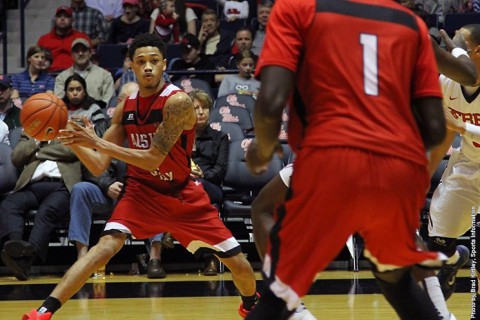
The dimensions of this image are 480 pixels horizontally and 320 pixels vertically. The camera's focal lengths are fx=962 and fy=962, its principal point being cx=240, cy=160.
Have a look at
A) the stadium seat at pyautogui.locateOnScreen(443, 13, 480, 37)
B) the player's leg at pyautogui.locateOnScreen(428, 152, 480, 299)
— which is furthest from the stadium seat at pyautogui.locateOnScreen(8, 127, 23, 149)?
the stadium seat at pyautogui.locateOnScreen(443, 13, 480, 37)

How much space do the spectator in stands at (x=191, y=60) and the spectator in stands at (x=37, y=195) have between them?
287 cm

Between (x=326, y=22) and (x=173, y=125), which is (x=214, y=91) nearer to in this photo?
(x=173, y=125)

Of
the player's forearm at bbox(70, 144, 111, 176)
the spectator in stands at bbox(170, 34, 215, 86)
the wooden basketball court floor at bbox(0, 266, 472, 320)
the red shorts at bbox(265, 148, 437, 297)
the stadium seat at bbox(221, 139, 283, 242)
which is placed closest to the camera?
the red shorts at bbox(265, 148, 437, 297)

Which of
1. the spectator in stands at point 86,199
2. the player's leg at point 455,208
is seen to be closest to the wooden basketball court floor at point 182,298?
the spectator in stands at point 86,199

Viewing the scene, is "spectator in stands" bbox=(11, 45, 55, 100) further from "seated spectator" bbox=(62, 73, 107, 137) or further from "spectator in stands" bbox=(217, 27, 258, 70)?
"spectator in stands" bbox=(217, 27, 258, 70)

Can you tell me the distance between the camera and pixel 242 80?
11.2 meters

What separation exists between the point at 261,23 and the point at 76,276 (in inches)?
292

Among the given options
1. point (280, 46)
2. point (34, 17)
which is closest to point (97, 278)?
point (280, 46)

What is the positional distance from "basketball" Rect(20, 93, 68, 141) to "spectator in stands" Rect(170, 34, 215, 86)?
6.01 meters

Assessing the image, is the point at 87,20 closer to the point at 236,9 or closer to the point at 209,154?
the point at 236,9

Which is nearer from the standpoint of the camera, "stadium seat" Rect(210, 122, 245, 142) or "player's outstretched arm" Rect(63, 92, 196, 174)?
"player's outstretched arm" Rect(63, 92, 196, 174)

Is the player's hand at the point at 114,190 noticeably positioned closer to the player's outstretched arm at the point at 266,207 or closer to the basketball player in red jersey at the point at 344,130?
the player's outstretched arm at the point at 266,207

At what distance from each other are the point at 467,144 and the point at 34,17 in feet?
32.3

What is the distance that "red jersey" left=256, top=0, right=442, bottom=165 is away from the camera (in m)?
3.59
